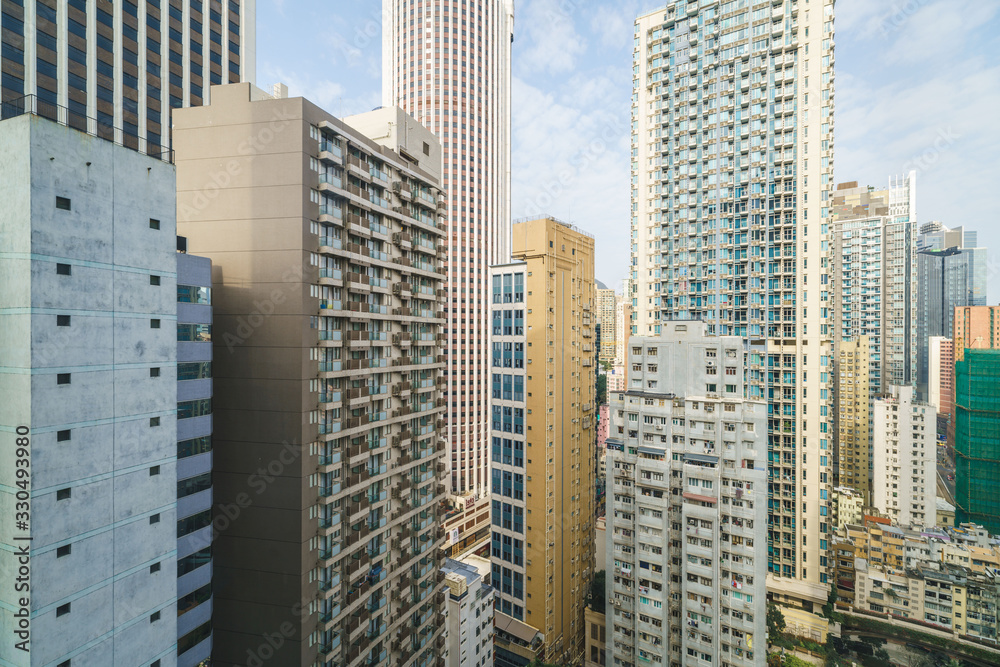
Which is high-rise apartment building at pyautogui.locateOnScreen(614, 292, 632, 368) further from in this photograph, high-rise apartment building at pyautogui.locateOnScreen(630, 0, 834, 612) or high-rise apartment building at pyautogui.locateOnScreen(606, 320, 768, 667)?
high-rise apartment building at pyautogui.locateOnScreen(606, 320, 768, 667)

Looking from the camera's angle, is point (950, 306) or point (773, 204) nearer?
point (773, 204)

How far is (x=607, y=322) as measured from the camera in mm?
180625

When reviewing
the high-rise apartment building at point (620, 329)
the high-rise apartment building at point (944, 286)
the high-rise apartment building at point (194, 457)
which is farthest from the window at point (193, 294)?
the high-rise apartment building at point (944, 286)

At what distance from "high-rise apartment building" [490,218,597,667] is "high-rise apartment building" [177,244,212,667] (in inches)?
1352

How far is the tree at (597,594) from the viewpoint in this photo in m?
56.1

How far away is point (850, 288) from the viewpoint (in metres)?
104

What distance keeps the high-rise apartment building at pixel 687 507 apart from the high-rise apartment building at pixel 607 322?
13483 cm

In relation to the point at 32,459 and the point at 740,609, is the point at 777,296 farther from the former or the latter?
the point at 32,459

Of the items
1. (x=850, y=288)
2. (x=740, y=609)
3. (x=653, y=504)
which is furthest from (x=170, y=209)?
(x=850, y=288)

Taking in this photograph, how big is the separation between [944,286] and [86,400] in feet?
546

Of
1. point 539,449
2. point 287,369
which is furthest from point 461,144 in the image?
point 287,369

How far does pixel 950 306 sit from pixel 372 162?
Answer: 152m

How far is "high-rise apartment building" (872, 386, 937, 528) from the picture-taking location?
252 ft

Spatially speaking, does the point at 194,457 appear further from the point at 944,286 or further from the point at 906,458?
the point at 944,286
